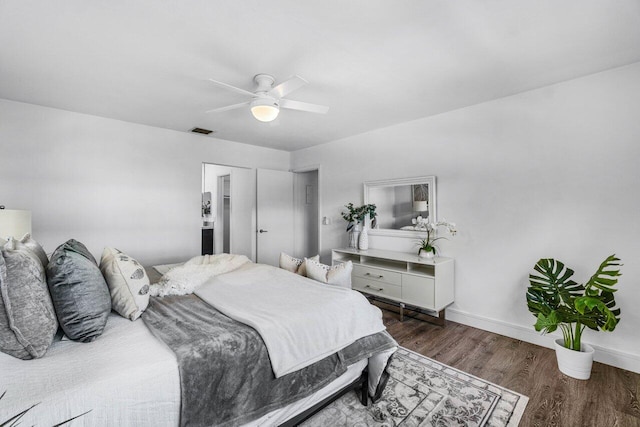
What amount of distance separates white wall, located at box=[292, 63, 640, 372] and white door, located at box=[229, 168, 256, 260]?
2413 millimetres

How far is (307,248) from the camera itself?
5.71 metres

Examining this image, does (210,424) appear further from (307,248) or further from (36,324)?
(307,248)

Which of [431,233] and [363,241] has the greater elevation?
[431,233]

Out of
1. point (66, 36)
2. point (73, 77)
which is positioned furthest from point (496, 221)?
point (73, 77)

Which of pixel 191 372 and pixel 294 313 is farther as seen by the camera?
pixel 294 313

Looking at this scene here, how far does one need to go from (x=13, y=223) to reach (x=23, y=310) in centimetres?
157

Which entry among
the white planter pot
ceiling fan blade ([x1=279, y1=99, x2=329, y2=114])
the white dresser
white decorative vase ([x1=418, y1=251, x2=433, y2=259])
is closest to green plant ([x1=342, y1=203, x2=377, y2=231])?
the white dresser

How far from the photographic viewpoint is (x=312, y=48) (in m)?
2.00

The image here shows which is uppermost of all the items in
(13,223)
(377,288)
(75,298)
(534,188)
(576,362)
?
(534,188)

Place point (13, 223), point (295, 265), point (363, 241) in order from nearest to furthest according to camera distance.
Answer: point (13, 223), point (295, 265), point (363, 241)

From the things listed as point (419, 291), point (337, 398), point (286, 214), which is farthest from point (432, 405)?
point (286, 214)

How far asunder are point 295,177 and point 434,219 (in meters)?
2.85

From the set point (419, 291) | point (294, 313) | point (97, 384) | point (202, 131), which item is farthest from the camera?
point (202, 131)

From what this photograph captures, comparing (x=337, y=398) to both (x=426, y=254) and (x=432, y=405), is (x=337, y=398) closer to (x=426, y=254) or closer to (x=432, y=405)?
(x=432, y=405)
